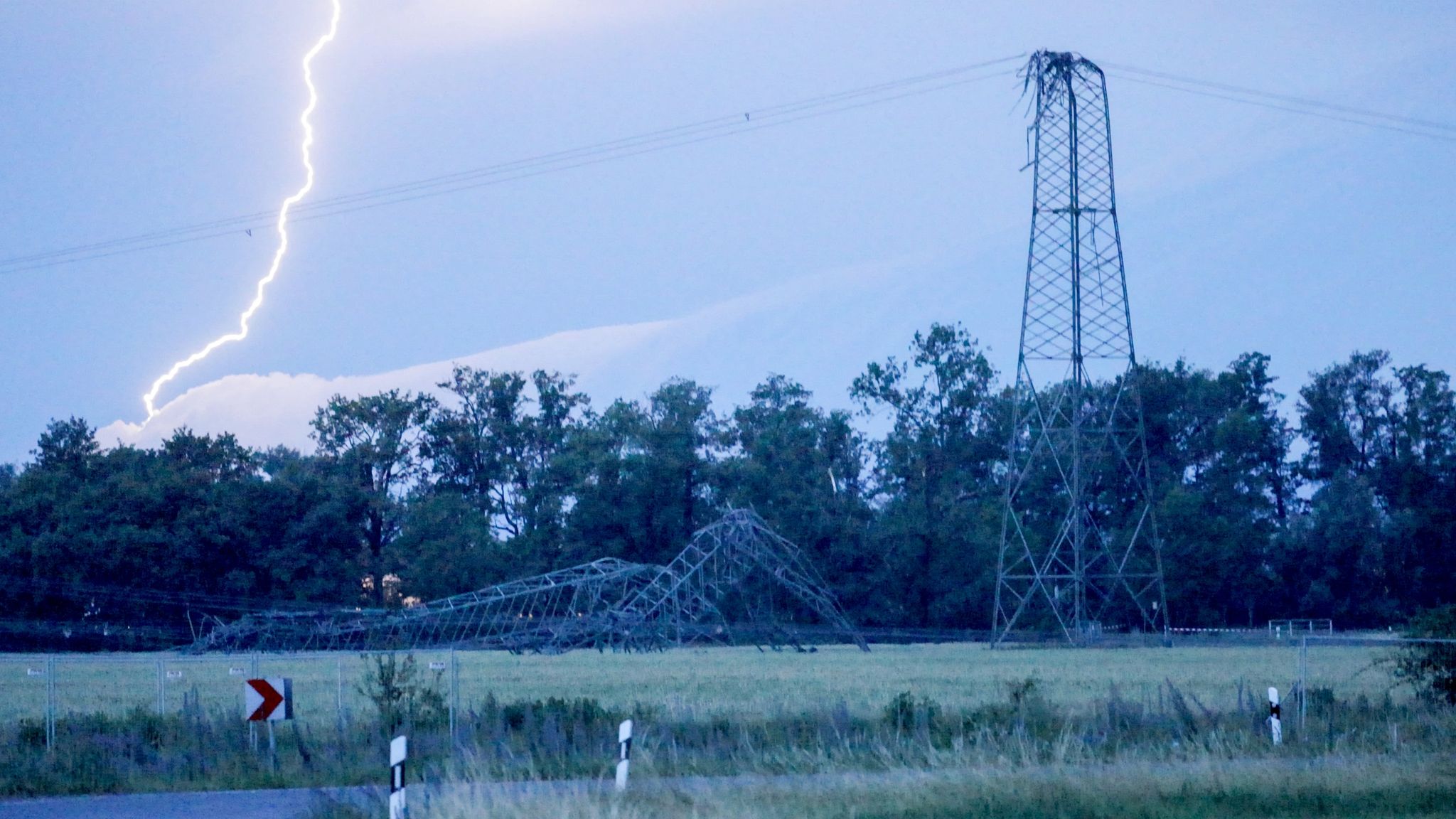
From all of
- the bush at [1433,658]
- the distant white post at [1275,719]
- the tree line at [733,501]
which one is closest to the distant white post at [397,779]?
the distant white post at [1275,719]

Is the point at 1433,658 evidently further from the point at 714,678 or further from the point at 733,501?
the point at 733,501

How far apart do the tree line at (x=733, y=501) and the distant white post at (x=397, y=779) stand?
236 feet

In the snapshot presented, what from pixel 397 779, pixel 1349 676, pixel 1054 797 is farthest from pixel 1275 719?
pixel 1349 676

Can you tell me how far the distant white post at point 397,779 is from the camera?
12.7 metres

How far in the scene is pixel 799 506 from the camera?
9031cm

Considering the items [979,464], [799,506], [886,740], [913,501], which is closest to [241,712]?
[886,740]

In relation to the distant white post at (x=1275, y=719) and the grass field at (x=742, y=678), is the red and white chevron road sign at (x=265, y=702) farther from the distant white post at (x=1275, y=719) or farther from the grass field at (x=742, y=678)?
the distant white post at (x=1275, y=719)

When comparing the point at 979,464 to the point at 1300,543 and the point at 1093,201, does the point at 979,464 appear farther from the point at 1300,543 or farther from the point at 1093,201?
the point at 1093,201

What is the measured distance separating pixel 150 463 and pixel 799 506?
40.6 m

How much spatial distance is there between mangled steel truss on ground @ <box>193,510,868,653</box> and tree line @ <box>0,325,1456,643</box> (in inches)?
470

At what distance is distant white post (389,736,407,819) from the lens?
1267 centimetres

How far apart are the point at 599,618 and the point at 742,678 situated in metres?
25.0

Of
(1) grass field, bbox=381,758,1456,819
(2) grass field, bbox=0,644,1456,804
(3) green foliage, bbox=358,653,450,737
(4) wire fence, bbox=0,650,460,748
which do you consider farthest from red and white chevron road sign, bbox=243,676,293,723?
(1) grass field, bbox=381,758,1456,819

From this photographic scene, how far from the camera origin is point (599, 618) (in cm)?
6600
